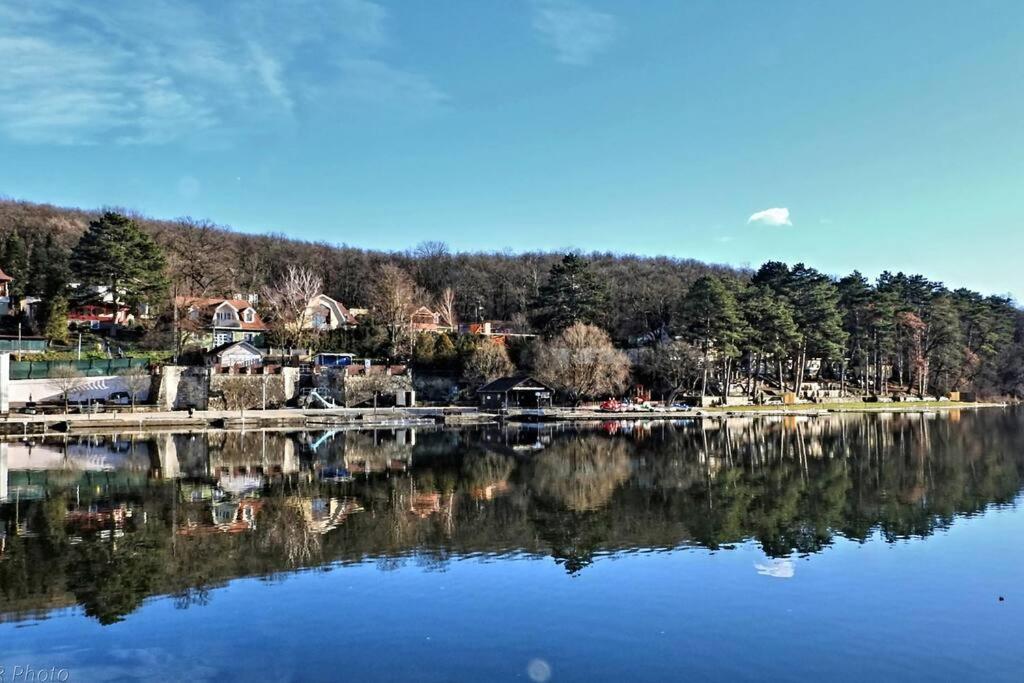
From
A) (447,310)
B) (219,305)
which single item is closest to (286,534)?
(219,305)

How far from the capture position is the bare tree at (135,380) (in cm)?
4554

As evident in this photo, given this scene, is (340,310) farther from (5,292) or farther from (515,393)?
(5,292)

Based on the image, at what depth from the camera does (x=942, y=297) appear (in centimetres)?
7044

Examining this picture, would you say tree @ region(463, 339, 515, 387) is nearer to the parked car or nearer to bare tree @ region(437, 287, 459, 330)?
bare tree @ region(437, 287, 459, 330)

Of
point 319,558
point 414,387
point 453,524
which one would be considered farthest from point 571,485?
point 414,387

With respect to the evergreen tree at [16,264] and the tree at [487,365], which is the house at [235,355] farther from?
the evergreen tree at [16,264]

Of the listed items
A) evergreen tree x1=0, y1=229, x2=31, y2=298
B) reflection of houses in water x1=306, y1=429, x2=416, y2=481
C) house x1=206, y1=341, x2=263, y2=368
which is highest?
evergreen tree x1=0, y1=229, x2=31, y2=298

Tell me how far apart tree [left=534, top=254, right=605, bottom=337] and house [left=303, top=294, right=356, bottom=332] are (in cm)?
1712

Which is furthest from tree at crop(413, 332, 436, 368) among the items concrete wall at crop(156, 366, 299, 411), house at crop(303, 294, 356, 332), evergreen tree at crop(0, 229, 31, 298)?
evergreen tree at crop(0, 229, 31, 298)

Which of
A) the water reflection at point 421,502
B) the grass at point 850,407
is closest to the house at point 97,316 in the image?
the water reflection at point 421,502

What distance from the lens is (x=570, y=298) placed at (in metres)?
58.9

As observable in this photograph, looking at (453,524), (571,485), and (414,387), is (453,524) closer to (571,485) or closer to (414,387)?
(571,485)

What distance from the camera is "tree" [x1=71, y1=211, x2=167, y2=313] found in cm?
4816

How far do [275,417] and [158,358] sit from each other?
1132 centimetres
